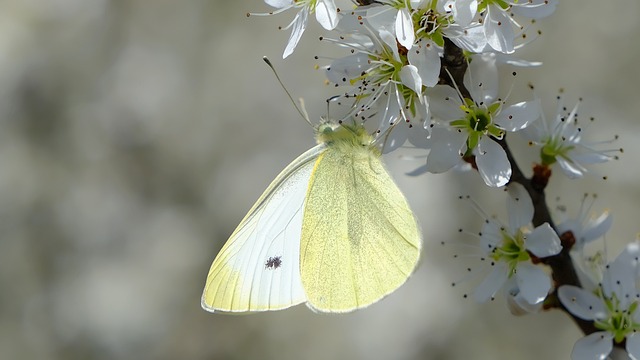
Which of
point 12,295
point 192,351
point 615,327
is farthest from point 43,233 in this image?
point 615,327

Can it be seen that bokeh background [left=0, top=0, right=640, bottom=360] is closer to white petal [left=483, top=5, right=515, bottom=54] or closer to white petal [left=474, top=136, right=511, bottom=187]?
white petal [left=474, top=136, right=511, bottom=187]

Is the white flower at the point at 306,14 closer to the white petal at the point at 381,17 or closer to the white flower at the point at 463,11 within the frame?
the white petal at the point at 381,17

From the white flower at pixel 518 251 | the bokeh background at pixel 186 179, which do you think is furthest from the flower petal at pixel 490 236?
the bokeh background at pixel 186 179

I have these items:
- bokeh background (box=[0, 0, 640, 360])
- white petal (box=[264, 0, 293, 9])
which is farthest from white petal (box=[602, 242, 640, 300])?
bokeh background (box=[0, 0, 640, 360])

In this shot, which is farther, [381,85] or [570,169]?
[570,169]

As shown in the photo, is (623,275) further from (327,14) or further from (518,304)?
(327,14)

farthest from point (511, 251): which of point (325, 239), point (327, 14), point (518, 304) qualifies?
point (327, 14)
